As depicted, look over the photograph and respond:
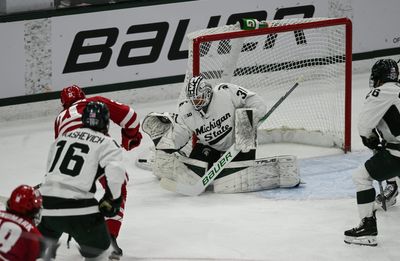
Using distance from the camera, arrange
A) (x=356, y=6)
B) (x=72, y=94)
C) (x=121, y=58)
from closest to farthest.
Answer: (x=72, y=94) → (x=121, y=58) → (x=356, y=6)

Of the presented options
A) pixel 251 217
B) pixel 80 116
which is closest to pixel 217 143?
pixel 251 217

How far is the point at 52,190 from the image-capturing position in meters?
5.98

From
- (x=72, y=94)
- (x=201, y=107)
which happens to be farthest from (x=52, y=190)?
(x=201, y=107)

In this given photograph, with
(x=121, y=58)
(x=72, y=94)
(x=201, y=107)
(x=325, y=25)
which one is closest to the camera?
(x=72, y=94)

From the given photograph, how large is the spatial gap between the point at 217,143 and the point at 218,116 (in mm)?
213

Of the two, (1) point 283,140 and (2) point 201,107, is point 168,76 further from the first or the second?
(2) point 201,107

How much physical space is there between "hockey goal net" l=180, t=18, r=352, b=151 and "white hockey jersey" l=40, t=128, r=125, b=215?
2.88 metres

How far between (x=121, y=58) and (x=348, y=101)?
230 cm

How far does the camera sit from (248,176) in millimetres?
8055

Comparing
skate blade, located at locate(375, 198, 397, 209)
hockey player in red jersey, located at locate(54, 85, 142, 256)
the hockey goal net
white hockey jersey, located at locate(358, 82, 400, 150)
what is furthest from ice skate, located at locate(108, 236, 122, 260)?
the hockey goal net

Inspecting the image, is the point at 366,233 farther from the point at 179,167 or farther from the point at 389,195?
the point at 179,167

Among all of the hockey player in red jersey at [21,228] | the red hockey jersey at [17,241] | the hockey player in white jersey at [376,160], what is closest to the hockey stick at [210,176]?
the hockey player in white jersey at [376,160]

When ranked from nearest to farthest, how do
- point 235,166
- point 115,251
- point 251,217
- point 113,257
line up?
1. point 113,257
2. point 115,251
3. point 251,217
4. point 235,166

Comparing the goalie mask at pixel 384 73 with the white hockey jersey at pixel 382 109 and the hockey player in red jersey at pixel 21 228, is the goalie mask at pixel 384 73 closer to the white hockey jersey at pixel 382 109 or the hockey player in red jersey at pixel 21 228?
the white hockey jersey at pixel 382 109
